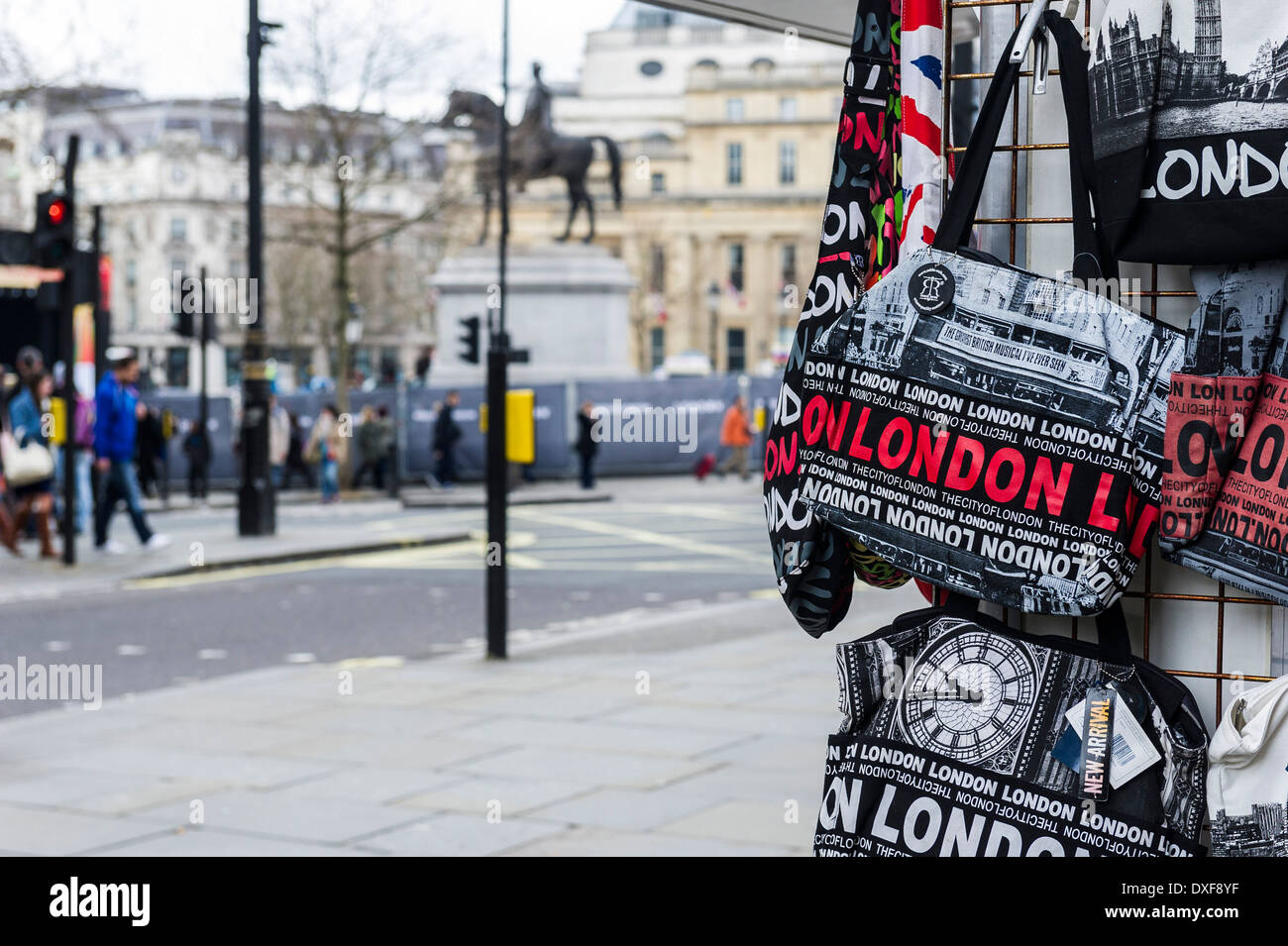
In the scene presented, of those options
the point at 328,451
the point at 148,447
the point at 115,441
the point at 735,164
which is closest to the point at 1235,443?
the point at 115,441

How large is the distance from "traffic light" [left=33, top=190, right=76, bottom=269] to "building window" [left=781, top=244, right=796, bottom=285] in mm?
76286

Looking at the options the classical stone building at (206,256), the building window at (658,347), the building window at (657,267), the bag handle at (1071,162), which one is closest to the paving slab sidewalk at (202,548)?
the bag handle at (1071,162)

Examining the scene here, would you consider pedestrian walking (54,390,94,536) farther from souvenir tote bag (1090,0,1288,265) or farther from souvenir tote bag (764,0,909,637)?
souvenir tote bag (1090,0,1288,265)

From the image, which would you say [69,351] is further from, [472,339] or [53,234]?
[472,339]

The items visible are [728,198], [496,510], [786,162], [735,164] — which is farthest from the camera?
[735,164]

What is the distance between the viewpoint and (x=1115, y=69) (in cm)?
188

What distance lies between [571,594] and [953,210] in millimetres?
12248

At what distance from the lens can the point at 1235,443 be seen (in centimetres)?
182

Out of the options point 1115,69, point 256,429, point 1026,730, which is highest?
point 1115,69

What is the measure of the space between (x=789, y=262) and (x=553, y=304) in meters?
59.1

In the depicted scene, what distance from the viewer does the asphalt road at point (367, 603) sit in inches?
425
